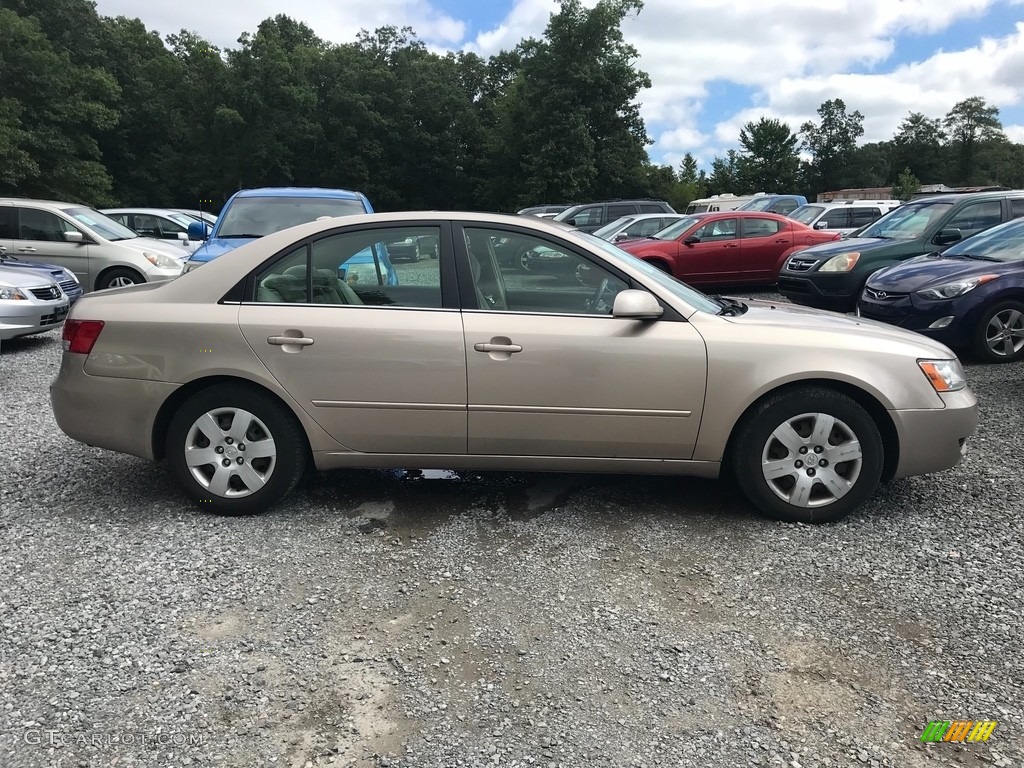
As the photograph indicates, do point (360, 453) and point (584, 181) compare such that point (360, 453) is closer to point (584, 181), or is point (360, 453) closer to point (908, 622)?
point (908, 622)

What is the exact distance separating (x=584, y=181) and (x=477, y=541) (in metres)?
42.1

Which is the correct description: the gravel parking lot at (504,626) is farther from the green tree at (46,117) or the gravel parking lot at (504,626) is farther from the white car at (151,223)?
the green tree at (46,117)

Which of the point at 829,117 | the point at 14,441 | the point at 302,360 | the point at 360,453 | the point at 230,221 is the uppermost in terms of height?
the point at 829,117

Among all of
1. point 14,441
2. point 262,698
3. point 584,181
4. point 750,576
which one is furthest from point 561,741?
point 584,181

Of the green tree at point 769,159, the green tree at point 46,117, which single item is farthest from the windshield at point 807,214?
the green tree at point 769,159

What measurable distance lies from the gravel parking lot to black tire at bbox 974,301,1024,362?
3604 mm

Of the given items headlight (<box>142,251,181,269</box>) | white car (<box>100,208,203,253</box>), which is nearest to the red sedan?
headlight (<box>142,251,181,269</box>)

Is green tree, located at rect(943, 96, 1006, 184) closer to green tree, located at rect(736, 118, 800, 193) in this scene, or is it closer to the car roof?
green tree, located at rect(736, 118, 800, 193)

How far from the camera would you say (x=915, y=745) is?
2406 millimetres

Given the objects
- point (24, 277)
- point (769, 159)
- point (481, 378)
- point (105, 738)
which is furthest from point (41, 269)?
point (769, 159)

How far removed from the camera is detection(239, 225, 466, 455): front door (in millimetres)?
3863

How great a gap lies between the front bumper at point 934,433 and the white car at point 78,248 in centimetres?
1048

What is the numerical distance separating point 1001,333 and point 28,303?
10302 mm

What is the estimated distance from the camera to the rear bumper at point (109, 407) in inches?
156
